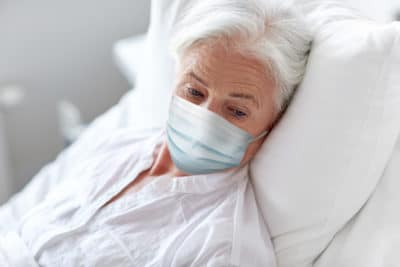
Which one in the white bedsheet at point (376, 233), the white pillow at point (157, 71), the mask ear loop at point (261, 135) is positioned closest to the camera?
the white bedsheet at point (376, 233)

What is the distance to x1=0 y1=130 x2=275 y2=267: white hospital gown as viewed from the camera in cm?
97

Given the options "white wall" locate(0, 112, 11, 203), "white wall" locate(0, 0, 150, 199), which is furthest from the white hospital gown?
"white wall" locate(0, 0, 150, 199)

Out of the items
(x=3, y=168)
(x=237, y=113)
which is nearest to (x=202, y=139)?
(x=237, y=113)

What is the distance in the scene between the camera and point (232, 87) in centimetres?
96

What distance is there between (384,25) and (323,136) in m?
0.20

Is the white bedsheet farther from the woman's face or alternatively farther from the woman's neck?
the woman's neck

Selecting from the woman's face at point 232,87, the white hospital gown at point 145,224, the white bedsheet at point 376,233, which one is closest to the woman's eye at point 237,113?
the woman's face at point 232,87

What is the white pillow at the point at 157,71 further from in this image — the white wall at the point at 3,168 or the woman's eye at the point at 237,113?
the white wall at the point at 3,168

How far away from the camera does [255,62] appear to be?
958mm

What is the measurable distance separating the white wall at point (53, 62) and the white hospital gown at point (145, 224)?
0.77 m

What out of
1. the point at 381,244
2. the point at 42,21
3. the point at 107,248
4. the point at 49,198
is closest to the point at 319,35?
the point at 381,244

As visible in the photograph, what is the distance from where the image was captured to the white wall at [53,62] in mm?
1795

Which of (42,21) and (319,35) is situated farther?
(42,21)

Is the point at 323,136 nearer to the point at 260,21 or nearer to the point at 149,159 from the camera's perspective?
the point at 260,21
